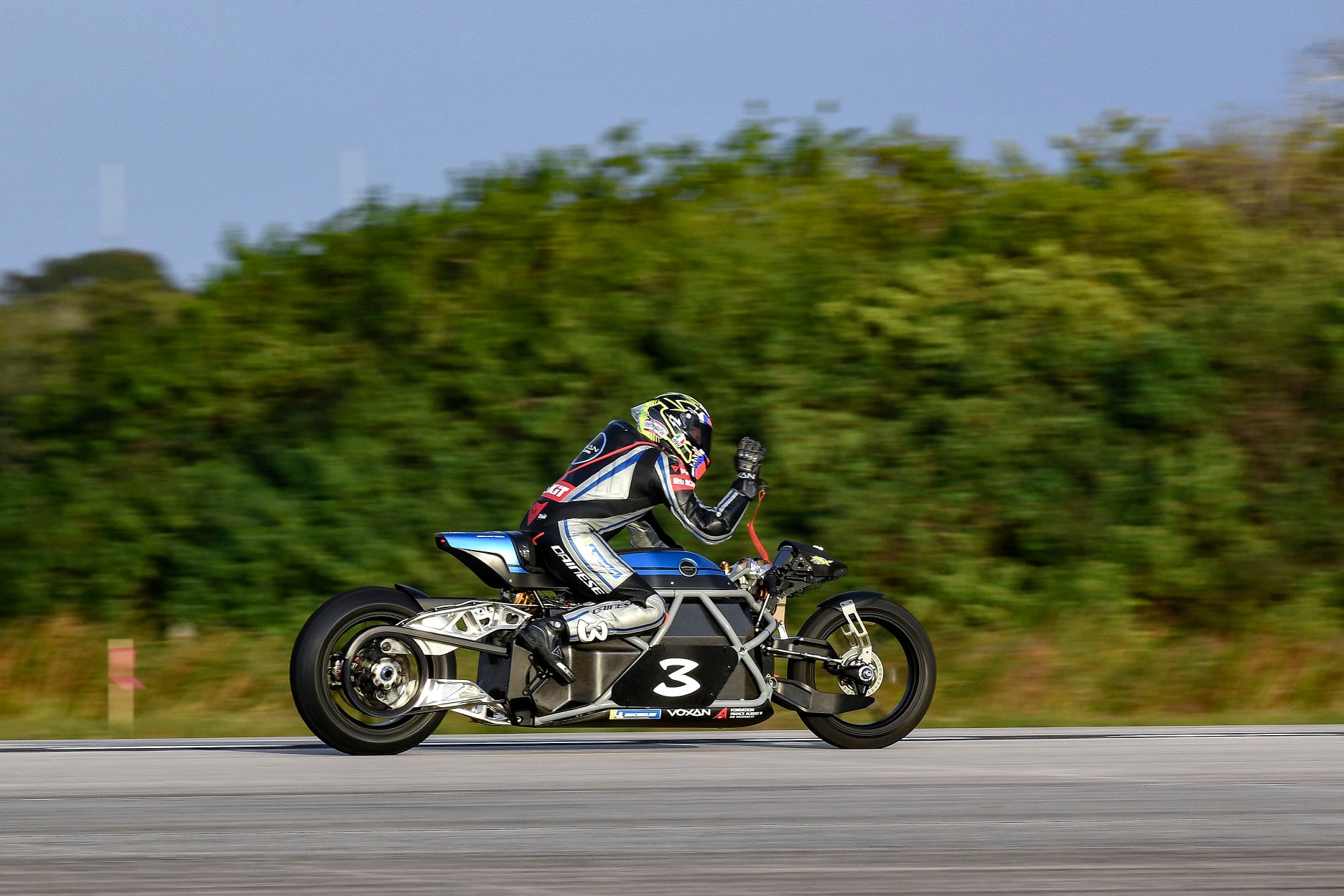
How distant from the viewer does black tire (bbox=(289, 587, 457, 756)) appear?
8.83m

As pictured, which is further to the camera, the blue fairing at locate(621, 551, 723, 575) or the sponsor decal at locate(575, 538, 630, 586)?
the blue fairing at locate(621, 551, 723, 575)

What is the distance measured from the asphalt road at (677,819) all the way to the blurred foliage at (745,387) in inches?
297

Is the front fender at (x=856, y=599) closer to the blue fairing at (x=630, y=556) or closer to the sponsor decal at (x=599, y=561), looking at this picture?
the blue fairing at (x=630, y=556)

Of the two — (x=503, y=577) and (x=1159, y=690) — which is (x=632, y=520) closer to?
(x=503, y=577)

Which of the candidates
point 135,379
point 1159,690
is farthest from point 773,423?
point 135,379

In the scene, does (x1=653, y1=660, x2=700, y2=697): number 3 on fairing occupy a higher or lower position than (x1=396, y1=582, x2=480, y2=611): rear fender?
lower

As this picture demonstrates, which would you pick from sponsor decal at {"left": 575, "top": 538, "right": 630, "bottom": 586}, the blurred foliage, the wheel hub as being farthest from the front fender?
the blurred foliage

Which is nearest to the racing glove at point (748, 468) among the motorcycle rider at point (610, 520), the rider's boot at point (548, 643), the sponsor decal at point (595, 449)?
the motorcycle rider at point (610, 520)

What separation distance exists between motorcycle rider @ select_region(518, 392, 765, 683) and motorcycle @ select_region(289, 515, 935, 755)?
0.10m

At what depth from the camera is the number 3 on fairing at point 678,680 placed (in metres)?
9.60

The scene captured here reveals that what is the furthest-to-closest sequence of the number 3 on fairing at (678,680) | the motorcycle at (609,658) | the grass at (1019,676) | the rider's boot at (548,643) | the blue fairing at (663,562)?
the grass at (1019,676) → the blue fairing at (663,562) → the number 3 on fairing at (678,680) → the rider's boot at (548,643) → the motorcycle at (609,658)

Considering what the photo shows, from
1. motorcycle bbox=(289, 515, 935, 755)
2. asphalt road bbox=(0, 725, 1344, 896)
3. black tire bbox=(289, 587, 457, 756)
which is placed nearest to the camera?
asphalt road bbox=(0, 725, 1344, 896)

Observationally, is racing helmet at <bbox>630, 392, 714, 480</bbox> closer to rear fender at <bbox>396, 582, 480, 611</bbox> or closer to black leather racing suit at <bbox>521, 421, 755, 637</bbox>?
black leather racing suit at <bbox>521, 421, 755, 637</bbox>

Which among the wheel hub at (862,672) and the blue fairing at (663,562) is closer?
the blue fairing at (663,562)
